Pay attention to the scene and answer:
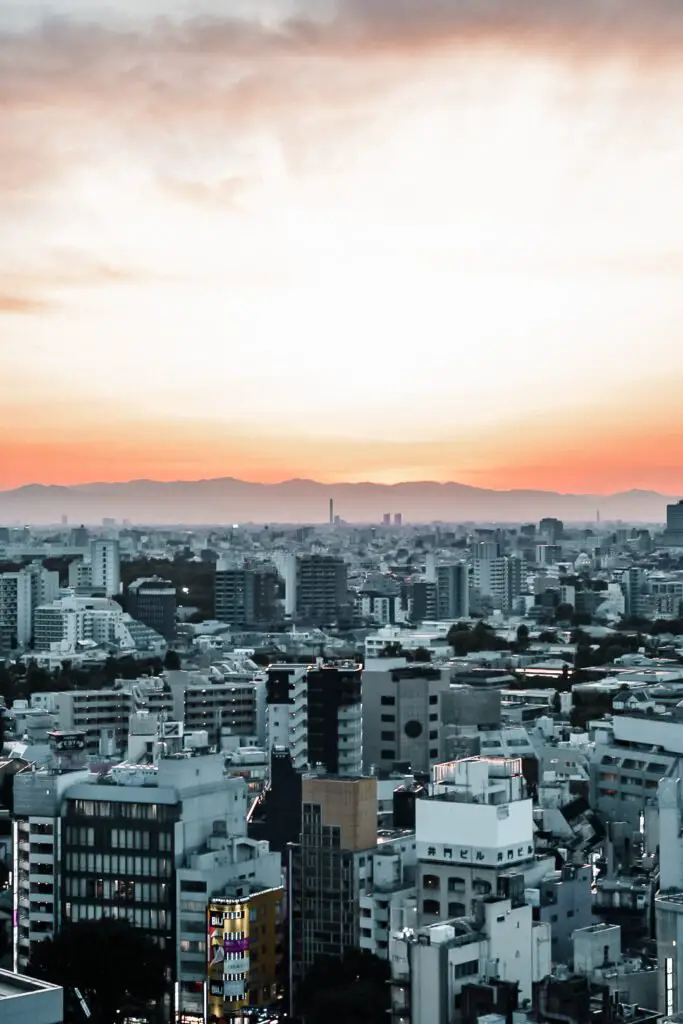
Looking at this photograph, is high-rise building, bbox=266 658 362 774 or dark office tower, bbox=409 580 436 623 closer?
high-rise building, bbox=266 658 362 774

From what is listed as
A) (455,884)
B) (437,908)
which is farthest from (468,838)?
(437,908)

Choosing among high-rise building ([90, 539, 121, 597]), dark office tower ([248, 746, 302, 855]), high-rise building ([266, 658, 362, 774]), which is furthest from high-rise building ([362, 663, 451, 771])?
high-rise building ([90, 539, 121, 597])

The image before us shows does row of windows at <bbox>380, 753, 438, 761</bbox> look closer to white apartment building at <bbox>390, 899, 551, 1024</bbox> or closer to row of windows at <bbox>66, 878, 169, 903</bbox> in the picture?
row of windows at <bbox>66, 878, 169, 903</bbox>

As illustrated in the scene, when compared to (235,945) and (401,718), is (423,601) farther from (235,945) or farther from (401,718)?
(235,945)

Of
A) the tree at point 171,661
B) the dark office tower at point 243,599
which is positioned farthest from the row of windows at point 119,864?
the dark office tower at point 243,599

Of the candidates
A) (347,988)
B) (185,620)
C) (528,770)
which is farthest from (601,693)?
(185,620)

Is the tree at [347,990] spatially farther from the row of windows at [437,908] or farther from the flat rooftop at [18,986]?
the flat rooftop at [18,986]

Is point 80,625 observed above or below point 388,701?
above
